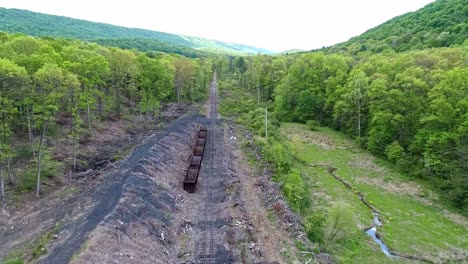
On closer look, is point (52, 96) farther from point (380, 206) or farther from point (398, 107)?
point (398, 107)

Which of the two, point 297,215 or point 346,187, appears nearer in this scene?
point 297,215

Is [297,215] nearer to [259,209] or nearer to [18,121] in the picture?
[259,209]

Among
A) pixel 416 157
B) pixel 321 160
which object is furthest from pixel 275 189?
pixel 416 157

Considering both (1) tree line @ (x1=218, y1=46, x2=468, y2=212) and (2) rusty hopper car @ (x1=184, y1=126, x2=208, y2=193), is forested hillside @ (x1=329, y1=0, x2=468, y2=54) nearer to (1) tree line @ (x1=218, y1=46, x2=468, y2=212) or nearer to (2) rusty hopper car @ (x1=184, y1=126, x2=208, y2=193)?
(1) tree line @ (x1=218, y1=46, x2=468, y2=212)

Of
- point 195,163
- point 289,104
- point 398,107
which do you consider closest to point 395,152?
point 398,107

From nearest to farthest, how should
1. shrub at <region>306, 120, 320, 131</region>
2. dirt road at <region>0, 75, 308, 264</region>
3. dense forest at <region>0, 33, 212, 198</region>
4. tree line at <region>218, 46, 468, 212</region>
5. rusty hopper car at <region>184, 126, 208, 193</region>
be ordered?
dirt road at <region>0, 75, 308, 264</region>
dense forest at <region>0, 33, 212, 198</region>
rusty hopper car at <region>184, 126, 208, 193</region>
tree line at <region>218, 46, 468, 212</region>
shrub at <region>306, 120, 320, 131</region>

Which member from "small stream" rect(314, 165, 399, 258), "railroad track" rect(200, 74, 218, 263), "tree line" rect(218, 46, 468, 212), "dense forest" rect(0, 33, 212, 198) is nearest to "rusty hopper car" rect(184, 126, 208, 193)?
"railroad track" rect(200, 74, 218, 263)

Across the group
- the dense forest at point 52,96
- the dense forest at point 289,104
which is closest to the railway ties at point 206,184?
the dense forest at point 289,104
